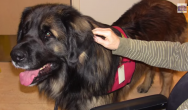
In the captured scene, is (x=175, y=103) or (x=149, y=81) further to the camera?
(x=149, y=81)

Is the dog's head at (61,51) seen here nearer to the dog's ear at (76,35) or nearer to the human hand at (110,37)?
the dog's ear at (76,35)

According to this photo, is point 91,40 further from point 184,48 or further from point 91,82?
point 184,48

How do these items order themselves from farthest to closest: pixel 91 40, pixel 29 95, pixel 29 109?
pixel 29 95 < pixel 29 109 < pixel 91 40

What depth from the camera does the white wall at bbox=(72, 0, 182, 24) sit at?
136 inches

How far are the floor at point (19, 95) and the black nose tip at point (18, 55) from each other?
1040mm

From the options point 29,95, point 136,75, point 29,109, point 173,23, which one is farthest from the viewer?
point 29,95

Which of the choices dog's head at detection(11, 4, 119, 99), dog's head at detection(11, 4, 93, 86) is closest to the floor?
dog's head at detection(11, 4, 119, 99)

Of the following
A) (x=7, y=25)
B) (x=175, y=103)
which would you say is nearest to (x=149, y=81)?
(x=175, y=103)

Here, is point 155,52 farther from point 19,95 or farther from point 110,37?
point 19,95

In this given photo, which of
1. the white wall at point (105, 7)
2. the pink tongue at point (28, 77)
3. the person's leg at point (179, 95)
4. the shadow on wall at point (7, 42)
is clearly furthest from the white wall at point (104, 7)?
the person's leg at point (179, 95)

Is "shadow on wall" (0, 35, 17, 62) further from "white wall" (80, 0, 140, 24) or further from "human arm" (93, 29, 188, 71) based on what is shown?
"human arm" (93, 29, 188, 71)

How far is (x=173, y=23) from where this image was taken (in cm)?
204

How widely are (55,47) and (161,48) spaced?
682 millimetres

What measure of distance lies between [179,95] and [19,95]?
1.95 meters
